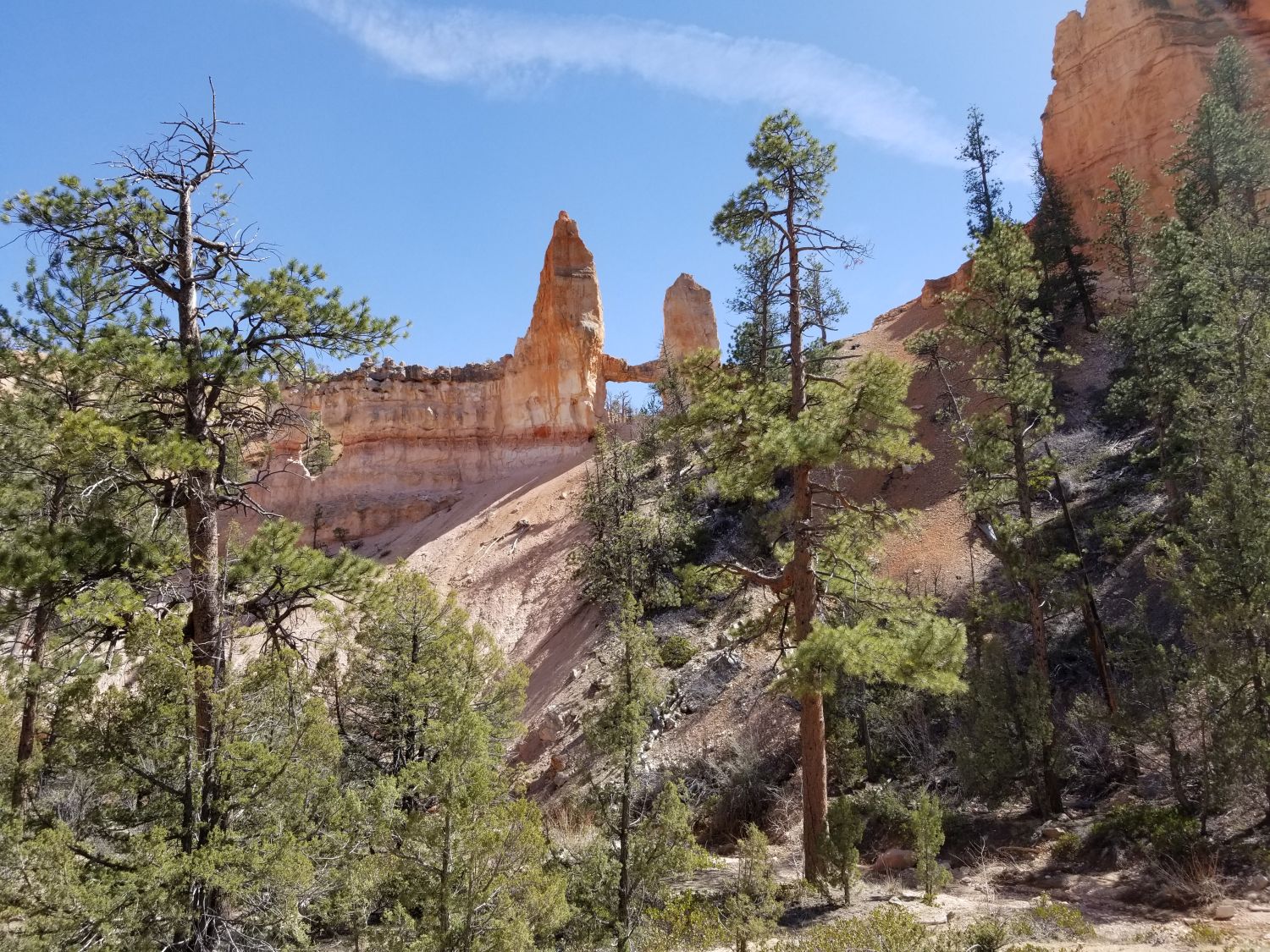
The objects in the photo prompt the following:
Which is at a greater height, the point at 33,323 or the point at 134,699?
the point at 33,323

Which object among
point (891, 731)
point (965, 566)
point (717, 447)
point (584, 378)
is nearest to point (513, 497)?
point (584, 378)

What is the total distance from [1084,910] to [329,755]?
9.43 m

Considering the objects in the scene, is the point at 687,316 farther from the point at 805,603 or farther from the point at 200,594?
the point at 200,594

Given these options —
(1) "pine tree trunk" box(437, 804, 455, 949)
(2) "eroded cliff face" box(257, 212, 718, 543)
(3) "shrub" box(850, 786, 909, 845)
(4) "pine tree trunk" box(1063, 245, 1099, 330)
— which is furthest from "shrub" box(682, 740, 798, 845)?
(2) "eroded cliff face" box(257, 212, 718, 543)

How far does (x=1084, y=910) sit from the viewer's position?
9.99 metres

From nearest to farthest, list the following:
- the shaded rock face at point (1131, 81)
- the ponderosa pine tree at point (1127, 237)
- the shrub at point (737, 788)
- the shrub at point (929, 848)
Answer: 1. the shrub at point (929, 848)
2. the shrub at point (737, 788)
3. the ponderosa pine tree at point (1127, 237)
4. the shaded rock face at point (1131, 81)

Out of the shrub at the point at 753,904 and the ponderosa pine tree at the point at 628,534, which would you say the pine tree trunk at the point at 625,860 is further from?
the ponderosa pine tree at the point at 628,534

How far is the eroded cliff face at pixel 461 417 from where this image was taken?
4475 centimetres

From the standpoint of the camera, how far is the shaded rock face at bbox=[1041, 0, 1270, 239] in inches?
1555

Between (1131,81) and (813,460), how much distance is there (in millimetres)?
44341

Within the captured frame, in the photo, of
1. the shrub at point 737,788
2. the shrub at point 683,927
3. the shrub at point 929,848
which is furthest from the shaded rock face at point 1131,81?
the shrub at point 683,927

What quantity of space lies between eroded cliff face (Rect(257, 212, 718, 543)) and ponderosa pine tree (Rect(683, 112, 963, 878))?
3221 cm

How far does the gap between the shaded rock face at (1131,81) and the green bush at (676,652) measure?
32290mm

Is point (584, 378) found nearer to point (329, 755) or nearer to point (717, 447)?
point (717, 447)
